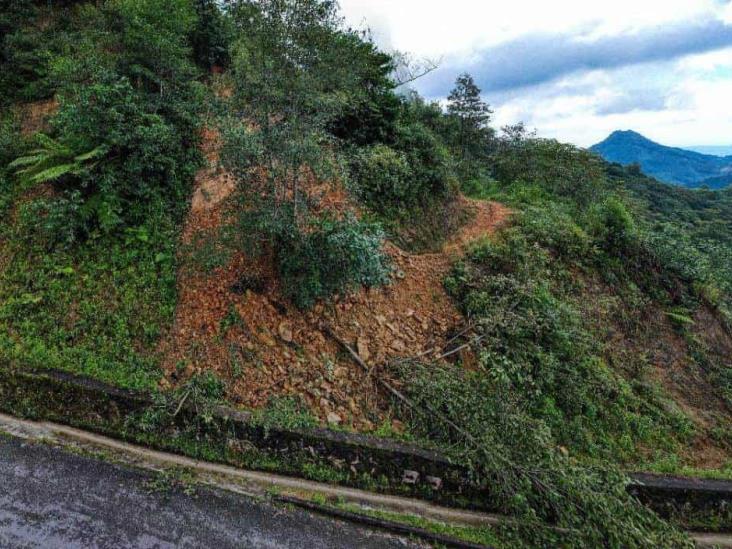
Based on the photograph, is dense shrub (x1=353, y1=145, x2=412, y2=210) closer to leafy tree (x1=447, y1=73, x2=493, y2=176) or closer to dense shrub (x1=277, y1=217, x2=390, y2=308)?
dense shrub (x1=277, y1=217, x2=390, y2=308)

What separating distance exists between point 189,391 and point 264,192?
9.30ft

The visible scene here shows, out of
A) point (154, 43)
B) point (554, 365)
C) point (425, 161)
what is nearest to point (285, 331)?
point (554, 365)

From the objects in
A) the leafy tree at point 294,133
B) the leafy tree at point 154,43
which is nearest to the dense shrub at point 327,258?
the leafy tree at point 294,133

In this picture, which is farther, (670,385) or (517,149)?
(517,149)

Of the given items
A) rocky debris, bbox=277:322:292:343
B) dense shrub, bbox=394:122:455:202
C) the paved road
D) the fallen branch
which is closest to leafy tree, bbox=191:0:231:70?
dense shrub, bbox=394:122:455:202

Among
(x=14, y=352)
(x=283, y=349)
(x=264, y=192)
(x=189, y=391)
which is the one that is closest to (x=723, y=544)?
(x=283, y=349)

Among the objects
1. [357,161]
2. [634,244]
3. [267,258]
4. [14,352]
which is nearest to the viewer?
[14,352]

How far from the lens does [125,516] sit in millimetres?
3760

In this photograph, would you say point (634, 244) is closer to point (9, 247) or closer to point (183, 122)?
point (183, 122)

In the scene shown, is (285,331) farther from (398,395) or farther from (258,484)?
(258,484)

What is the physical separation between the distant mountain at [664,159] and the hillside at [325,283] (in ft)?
281

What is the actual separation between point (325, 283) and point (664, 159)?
103m

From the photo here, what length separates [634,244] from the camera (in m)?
8.84

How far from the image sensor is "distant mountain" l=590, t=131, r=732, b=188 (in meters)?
78.5
